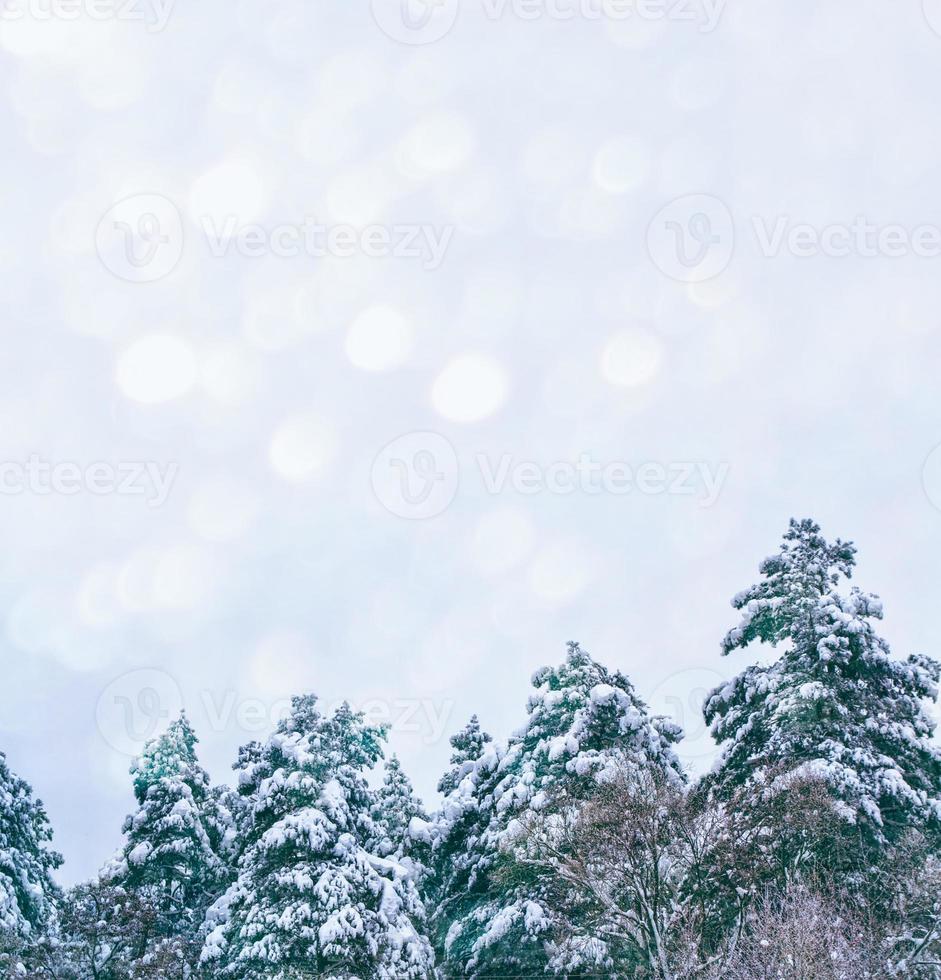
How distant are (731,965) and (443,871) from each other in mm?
14958

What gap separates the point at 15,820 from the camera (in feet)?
102

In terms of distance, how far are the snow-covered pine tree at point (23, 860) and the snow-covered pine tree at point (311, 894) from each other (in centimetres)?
772

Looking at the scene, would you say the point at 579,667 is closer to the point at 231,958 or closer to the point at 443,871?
the point at 443,871

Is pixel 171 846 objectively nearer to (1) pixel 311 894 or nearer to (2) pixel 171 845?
(2) pixel 171 845

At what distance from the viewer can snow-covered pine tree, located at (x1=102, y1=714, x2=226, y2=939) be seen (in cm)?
2809

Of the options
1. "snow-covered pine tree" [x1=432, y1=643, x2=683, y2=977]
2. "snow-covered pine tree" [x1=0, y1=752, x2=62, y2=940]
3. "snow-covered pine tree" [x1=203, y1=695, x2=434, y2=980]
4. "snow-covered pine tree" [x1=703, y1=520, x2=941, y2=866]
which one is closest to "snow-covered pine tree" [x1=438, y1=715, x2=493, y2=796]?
"snow-covered pine tree" [x1=432, y1=643, x2=683, y2=977]

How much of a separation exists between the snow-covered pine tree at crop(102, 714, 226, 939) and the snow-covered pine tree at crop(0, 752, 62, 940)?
3140mm

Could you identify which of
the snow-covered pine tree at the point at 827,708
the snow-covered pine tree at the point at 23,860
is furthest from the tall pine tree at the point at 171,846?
the snow-covered pine tree at the point at 827,708

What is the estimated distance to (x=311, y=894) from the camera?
22.5 meters

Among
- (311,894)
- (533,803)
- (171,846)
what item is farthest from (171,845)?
(533,803)

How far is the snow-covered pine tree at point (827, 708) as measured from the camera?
20922mm

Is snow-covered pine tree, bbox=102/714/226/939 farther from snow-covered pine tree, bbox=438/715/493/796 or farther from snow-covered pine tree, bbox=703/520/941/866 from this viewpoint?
snow-covered pine tree, bbox=703/520/941/866

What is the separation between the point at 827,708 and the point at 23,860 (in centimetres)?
2931

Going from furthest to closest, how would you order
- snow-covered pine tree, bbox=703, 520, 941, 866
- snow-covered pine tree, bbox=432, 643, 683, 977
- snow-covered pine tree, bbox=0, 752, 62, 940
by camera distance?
snow-covered pine tree, bbox=0, 752, 62, 940, snow-covered pine tree, bbox=432, 643, 683, 977, snow-covered pine tree, bbox=703, 520, 941, 866
